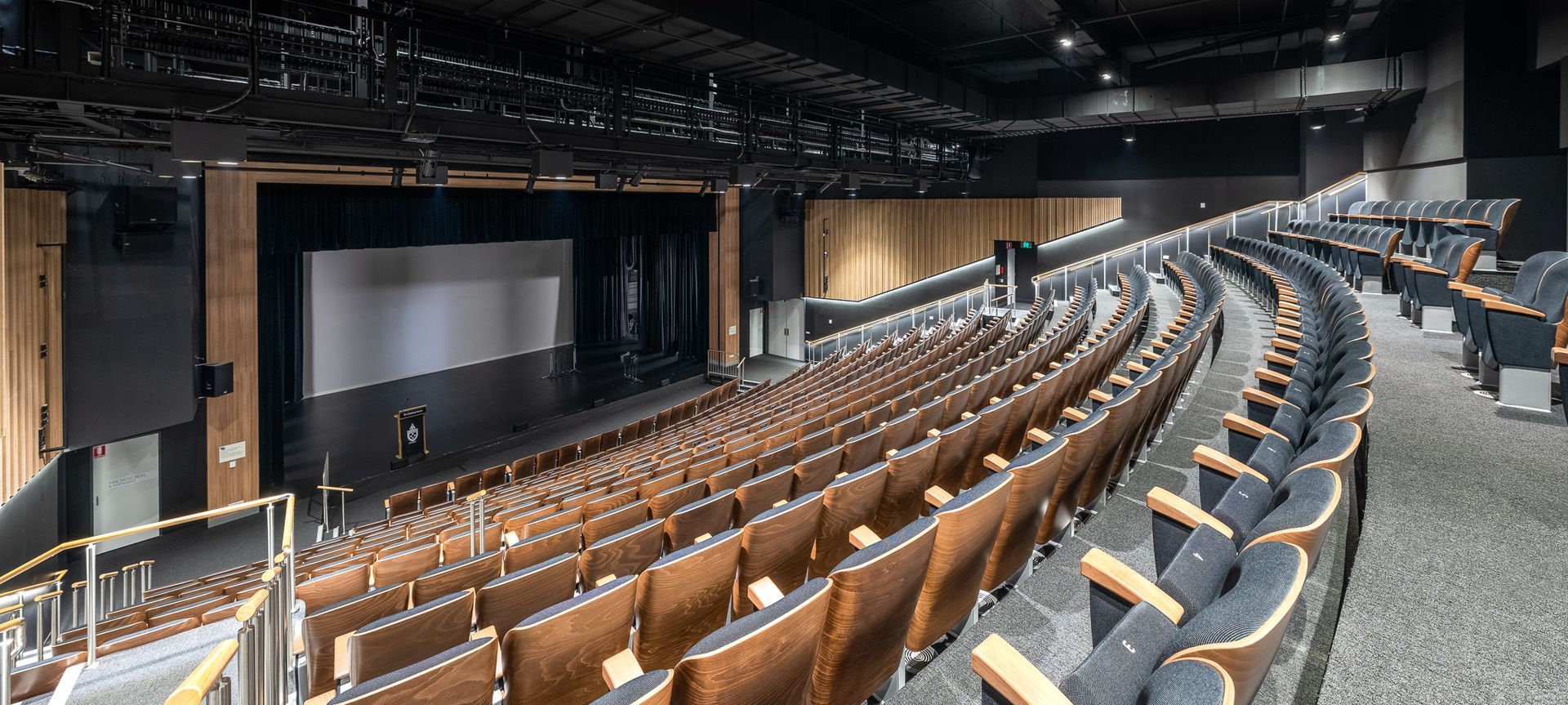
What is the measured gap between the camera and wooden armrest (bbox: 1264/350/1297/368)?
3414 mm

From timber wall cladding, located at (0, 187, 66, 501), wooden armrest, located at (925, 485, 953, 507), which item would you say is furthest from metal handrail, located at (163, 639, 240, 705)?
timber wall cladding, located at (0, 187, 66, 501)

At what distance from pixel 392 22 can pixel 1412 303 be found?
23.3ft

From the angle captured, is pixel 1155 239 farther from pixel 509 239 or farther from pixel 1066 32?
pixel 509 239

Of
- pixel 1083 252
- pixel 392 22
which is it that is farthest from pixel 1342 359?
pixel 1083 252

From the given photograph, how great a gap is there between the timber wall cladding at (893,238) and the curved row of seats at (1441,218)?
6264 mm

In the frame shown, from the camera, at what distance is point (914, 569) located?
1591mm

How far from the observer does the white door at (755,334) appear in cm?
1481

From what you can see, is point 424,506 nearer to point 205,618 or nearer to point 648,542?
point 205,618

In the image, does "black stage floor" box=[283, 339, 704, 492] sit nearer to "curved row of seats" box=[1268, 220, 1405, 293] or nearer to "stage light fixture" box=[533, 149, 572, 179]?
"stage light fixture" box=[533, 149, 572, 179]

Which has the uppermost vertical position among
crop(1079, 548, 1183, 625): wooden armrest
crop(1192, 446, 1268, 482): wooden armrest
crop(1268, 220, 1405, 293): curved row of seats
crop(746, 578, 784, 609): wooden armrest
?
crop(1268, 220, 1405, 293): curved row of seats

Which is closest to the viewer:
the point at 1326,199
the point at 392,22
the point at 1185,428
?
the point at 1185,428

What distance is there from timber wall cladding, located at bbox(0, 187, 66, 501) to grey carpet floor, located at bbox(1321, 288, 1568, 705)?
721 cm

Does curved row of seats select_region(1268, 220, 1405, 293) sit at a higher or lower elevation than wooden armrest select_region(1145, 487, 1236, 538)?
higher


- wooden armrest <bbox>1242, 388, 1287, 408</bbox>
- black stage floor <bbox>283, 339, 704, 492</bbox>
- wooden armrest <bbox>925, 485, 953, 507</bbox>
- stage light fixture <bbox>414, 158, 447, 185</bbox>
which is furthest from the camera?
black stage floor <bbox>283, 339, 704, 492</bbox>
